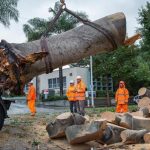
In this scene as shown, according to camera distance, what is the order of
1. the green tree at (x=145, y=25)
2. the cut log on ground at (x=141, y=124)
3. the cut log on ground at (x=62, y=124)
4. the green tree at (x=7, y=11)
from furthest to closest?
the green tree at (x=7, y=11)
the green tree at (x=145, y=25)
the cut log on ground at (x=141, y=124)
the cut log on ground at (x=62, y=124)

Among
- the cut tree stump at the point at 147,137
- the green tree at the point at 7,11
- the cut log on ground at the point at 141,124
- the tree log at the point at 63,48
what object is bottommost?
the cut tree stump at the point at 147,137

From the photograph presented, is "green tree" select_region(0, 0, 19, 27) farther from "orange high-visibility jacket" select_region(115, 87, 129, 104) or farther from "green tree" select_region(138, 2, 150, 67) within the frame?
"orange high-visibility jacket" select_region(115, 87, 129, 104)

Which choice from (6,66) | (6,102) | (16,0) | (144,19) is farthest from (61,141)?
(16,0)

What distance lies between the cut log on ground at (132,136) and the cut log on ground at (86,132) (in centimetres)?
51

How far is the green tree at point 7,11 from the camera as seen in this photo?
33.1 metres

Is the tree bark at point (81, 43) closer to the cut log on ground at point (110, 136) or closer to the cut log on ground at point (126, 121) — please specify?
the cut log on ground at point (110, 136)

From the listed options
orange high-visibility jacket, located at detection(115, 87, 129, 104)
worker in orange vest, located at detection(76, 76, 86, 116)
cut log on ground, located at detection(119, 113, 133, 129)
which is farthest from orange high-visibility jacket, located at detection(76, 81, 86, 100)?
cut log on ground, located at detection(119, 113, 133, 129)

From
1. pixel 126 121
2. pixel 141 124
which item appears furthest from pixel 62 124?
pixel 141 124

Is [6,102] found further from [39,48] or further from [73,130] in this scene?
[39,48]

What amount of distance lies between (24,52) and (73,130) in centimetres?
207

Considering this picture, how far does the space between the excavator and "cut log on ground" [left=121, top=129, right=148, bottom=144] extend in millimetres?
2252

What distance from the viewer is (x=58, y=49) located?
27.1 feet

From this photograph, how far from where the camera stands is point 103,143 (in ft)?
33.1

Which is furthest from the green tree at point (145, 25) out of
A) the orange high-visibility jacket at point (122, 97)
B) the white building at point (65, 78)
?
the white building at point (65, 78)
